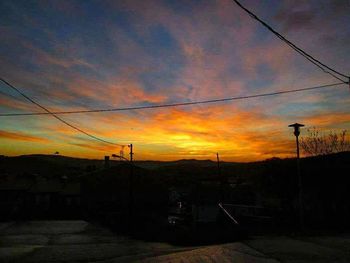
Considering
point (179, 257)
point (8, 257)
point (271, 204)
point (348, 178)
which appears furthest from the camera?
point (271, 204)

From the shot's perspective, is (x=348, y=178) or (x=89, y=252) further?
(x=348, y=178)

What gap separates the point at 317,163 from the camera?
26.3m

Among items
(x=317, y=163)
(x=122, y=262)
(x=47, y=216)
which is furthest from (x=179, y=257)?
(x=47, y=216)

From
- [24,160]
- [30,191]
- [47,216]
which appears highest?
[24,160]

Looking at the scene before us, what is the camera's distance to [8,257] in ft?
53.1

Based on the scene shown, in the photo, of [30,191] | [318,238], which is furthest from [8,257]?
[30,191]

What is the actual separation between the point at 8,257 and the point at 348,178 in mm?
20434

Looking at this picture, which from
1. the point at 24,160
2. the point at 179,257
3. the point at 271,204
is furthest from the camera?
the point at 24,160

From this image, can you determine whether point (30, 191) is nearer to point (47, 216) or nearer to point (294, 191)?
point (47, 216)

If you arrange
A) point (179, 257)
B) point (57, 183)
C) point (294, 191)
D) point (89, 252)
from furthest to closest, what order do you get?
1. point (57, 183)
2. point (294, 191)
3. point (89, 252)
4. point (179, 257)

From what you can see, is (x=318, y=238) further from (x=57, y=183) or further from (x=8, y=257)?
(x=57, y=183)

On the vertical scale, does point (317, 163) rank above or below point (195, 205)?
above

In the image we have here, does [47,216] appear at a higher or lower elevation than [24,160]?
lower

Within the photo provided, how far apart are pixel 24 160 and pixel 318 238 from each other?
14671 cm
